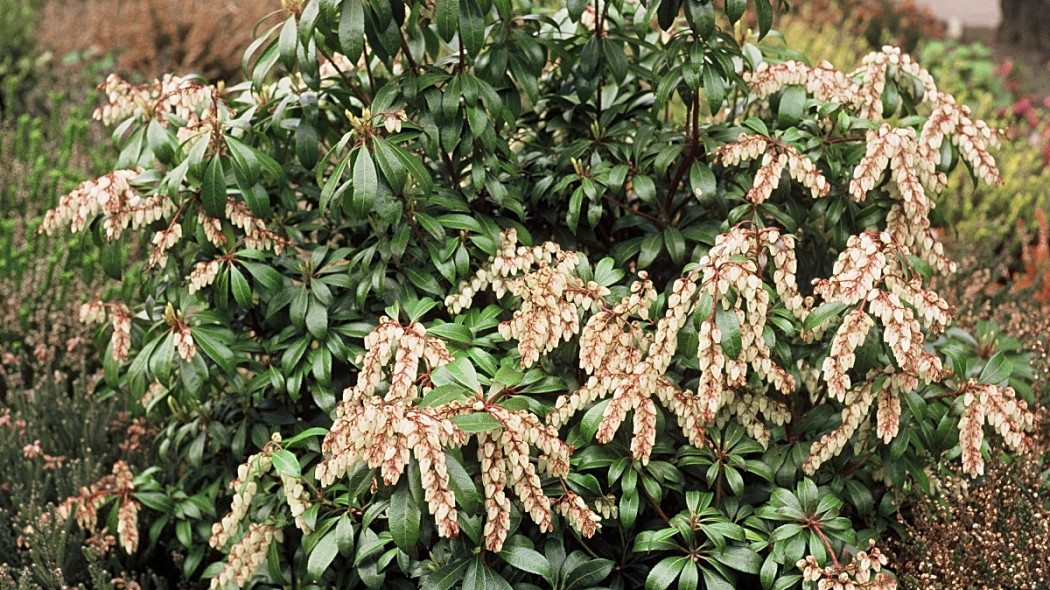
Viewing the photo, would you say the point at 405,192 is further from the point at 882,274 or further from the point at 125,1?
the point at 125,1

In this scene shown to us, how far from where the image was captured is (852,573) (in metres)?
2.19

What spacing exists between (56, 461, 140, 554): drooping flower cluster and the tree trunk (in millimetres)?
7928

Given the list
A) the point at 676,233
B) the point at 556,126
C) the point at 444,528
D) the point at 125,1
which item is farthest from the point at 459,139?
the point at 125,1

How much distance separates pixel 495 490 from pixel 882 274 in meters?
1.03

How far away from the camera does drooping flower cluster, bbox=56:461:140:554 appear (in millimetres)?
2834

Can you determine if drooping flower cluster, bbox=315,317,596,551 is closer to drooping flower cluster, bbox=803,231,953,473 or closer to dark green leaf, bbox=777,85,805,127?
drooping flower cluster, bbox=803,231,953,473

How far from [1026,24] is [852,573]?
7471 millimetres

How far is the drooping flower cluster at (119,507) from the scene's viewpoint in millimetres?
2834

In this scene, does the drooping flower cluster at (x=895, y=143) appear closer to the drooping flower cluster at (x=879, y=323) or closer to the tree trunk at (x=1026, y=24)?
the drooping flower cluster at (x=879, y=323)

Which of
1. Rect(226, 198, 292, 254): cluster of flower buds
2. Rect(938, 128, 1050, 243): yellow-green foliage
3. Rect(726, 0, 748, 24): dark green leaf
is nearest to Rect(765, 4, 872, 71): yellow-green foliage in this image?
Rect(938, 128, 1050, 243): yellow-green foliage

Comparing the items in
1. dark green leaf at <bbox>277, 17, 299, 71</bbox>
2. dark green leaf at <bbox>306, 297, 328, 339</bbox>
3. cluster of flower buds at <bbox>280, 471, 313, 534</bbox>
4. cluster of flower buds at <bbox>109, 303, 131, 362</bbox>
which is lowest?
cluster of flower buds at <bbox>280, 471, 313, 534</bbox>

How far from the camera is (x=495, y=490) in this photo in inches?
83.0

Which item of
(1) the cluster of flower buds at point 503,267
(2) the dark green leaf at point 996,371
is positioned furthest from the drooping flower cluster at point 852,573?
(1) the cluster of flower buds at point 503,267

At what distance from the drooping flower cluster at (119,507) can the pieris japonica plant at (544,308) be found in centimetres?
6
